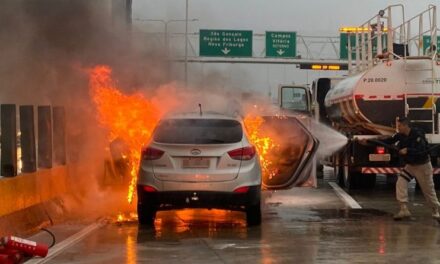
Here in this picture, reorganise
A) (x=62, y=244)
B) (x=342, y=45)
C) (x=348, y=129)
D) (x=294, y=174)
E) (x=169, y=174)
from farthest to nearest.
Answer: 1. (x=342, y=45)
2. (x=348, y=129)
3. (x=294, y=174)
4. (x=169, y=174)
5. (x=62, y=244)

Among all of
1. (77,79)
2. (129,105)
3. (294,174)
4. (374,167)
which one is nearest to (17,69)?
(77,79)

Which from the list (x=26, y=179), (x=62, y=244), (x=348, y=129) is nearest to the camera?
(x=62, y=244)

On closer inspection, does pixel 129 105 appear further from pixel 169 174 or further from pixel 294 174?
pixel 169 174

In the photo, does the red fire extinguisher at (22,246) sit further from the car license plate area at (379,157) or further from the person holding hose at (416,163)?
the car license plate area at (379,157)

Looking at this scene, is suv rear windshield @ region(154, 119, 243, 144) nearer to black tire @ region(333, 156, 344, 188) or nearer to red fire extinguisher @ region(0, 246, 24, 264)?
red fire extinguisher @ region(0, 246, 24, 264)

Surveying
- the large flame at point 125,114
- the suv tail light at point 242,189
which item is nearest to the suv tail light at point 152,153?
the suv tail light at point 242,189

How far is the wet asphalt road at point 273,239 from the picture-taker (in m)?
7.58

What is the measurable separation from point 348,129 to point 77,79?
6.46 metres

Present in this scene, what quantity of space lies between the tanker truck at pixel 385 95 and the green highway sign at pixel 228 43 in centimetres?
2089

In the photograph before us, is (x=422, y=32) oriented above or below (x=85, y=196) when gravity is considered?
above

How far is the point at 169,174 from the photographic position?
9.26m

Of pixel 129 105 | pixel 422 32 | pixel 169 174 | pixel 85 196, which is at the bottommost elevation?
pixel 85 196

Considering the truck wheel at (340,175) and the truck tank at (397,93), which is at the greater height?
the truck tank at (397,93)

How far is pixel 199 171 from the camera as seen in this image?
9234 millimetres
